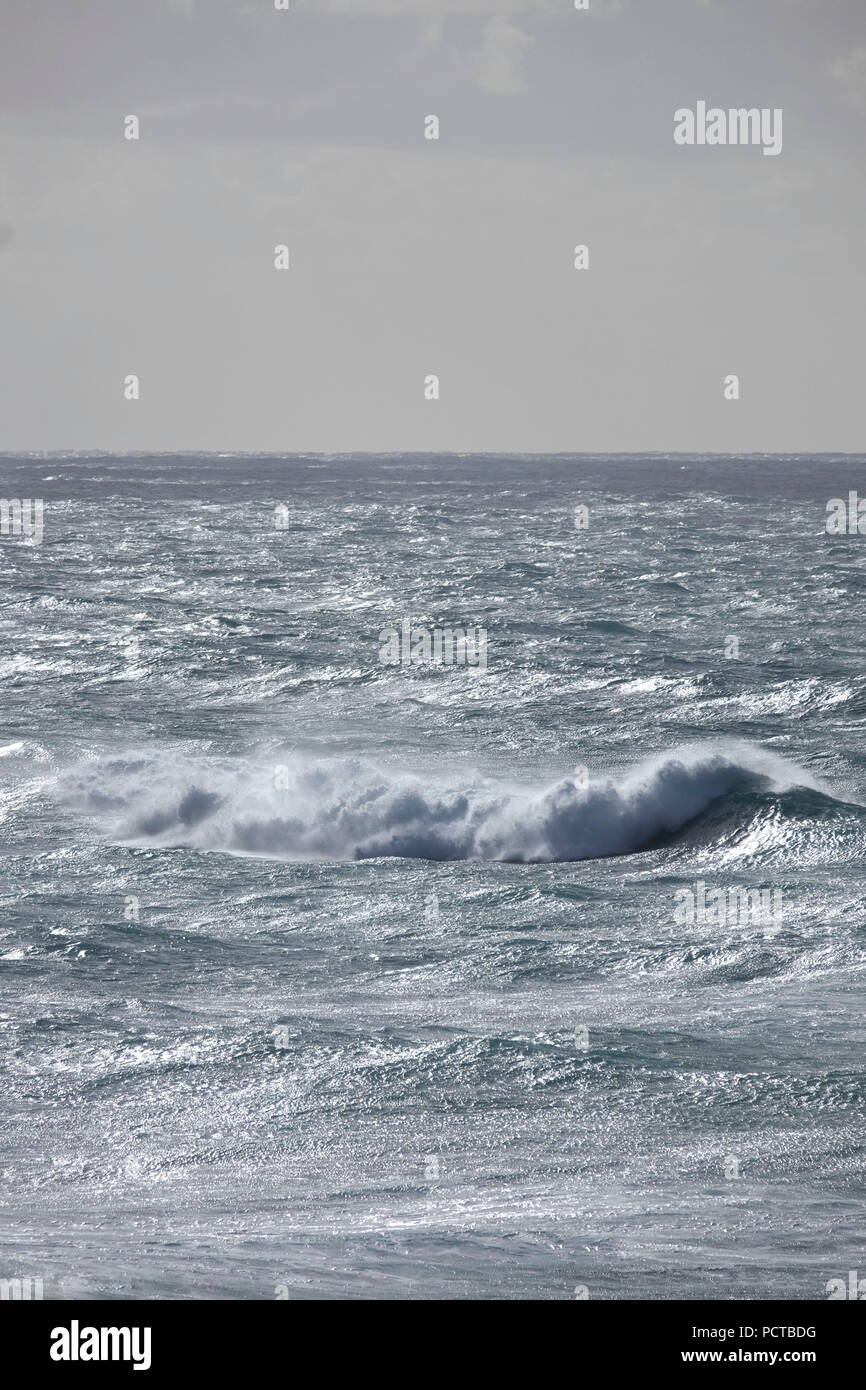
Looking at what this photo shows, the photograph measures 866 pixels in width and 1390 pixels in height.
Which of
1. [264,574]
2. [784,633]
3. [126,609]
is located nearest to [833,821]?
[784,633]

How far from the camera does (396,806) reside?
24.0 m

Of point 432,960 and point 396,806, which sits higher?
point 396,806

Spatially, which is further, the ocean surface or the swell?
the swell

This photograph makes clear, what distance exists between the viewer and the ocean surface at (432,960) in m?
10.3

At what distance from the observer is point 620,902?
1897 cm

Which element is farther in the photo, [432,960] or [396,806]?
[396,806]

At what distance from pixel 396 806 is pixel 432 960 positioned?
305 inches

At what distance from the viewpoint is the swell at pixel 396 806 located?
22.6m

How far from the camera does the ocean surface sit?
10305 mm

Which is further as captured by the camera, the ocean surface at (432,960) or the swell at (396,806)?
the swell at (396,806)

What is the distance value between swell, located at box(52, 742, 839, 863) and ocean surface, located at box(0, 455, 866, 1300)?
0.26ft

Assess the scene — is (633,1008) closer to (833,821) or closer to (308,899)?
(308,899)

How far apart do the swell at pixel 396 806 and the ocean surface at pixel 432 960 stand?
80mm
